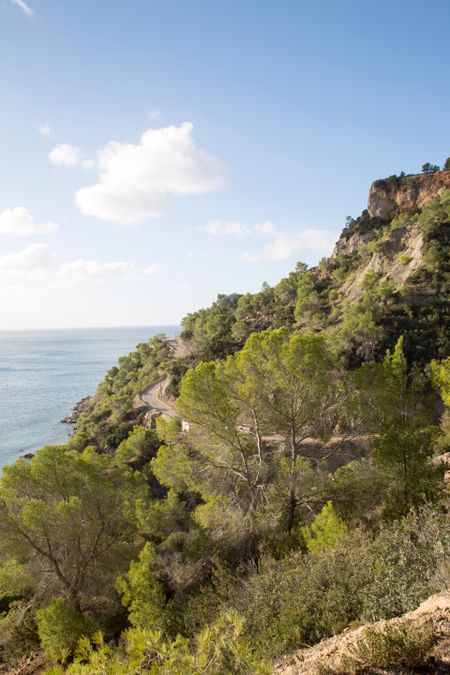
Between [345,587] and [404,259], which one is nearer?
[345,587]

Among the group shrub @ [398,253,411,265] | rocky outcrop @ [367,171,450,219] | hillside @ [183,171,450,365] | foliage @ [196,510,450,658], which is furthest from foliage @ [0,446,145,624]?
rocky outcrop @ [367,171,450,219]

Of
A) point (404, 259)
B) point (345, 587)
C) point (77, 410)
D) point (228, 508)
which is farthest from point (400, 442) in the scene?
point (77, 410)

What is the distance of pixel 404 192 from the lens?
56969 mm

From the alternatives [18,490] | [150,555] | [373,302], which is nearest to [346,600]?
[150,555]

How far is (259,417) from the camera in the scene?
1378cm

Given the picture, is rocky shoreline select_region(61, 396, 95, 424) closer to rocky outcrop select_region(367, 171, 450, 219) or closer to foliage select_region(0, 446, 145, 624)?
foliage select_region(0, 446, 145, 624)

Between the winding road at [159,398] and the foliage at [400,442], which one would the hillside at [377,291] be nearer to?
the winding road at [159,398]

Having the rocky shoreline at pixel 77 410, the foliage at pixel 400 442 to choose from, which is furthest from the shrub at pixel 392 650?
the rocky shoreline at pixel 77 410

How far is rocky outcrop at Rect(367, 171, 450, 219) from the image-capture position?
173ft

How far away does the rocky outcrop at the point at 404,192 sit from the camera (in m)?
52.8

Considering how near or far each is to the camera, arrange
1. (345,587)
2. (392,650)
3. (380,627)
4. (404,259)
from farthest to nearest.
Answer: (404,259)
(345,587)
(380,627)
(392,650)

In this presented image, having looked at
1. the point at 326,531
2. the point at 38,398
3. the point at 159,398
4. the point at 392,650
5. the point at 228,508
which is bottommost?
the point at 38,398

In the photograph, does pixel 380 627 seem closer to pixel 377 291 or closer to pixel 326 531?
pixel 326 531

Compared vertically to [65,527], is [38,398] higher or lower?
lower
